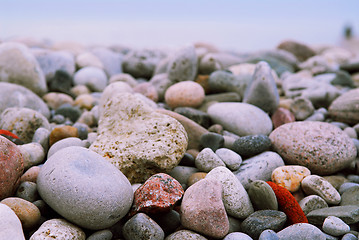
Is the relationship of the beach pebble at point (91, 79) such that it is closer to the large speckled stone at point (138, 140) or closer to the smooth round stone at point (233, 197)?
the large speckled stone at point (138, 140)

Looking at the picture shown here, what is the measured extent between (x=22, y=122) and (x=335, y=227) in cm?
358

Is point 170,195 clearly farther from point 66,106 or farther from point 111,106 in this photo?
point 66,106

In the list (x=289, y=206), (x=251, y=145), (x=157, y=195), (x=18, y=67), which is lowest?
(x=289, y=206)

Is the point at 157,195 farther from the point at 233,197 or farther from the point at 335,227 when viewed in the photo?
the point at 335,227

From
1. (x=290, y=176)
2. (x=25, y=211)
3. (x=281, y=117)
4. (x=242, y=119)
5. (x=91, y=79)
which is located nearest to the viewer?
(x=25, y=211)

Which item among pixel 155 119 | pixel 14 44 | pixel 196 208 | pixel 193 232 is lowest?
pixel 193 232

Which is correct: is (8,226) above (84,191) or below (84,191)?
below

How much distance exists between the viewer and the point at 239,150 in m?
3.48

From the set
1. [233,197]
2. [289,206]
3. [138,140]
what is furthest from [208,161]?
[289,206]

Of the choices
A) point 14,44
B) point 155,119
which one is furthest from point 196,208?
point 14,44

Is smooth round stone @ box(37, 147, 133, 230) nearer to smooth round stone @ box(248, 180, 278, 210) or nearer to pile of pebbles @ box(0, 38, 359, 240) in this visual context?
pile of pebbles @ box(0, 38, 359, 240)

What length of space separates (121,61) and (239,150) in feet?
16.1

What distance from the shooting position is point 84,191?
92.4 inches

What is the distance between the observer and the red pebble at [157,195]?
8.32ft
